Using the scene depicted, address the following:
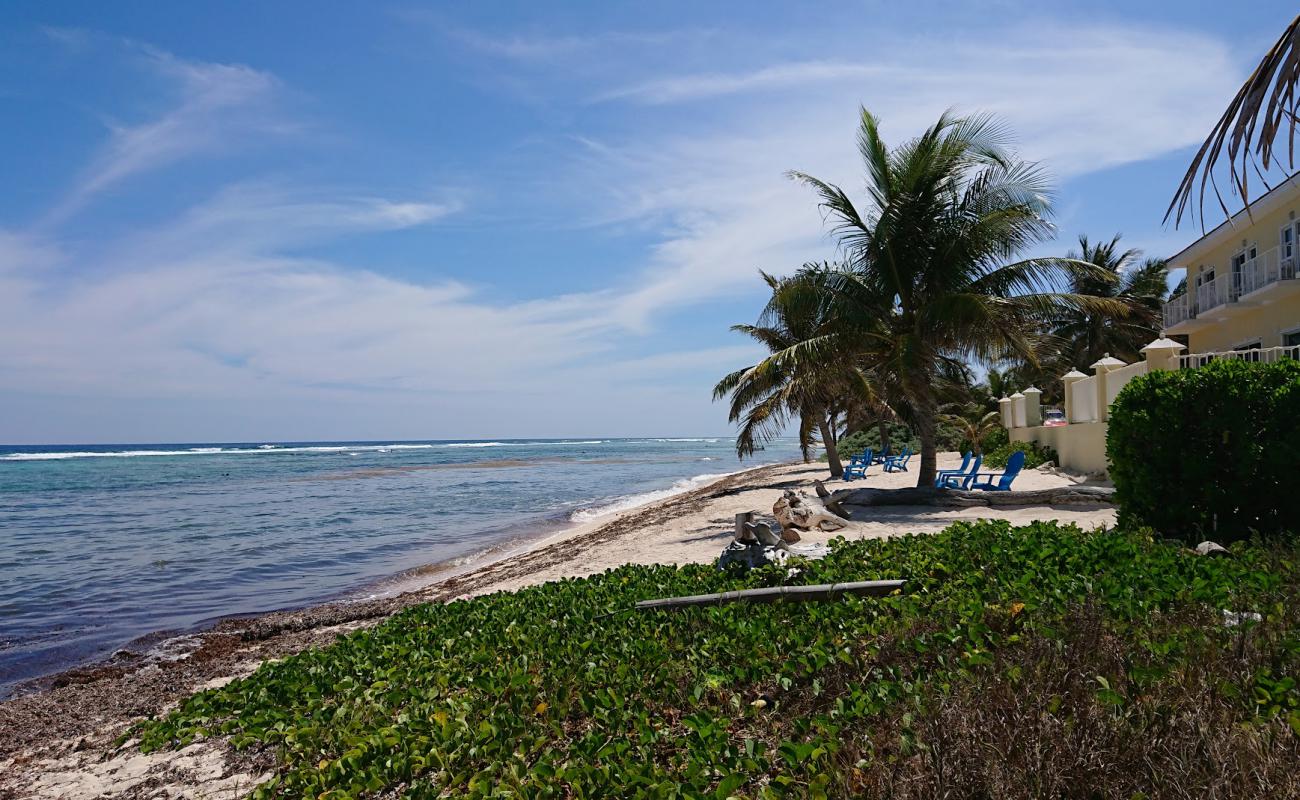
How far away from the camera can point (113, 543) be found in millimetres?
18344

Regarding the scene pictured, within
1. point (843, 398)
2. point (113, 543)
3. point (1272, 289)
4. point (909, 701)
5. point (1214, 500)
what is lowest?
point (113, 543)

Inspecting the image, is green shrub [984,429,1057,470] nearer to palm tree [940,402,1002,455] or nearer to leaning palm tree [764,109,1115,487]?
palm tree [940,402,1002,455]

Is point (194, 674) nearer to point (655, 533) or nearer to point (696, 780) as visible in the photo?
point (696, 780)

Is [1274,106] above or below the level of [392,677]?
above

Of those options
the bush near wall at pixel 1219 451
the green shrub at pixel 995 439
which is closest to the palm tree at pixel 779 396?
the green shrub at pixel 995 439

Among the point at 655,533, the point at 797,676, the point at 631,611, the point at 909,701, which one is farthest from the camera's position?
the point at 655,533

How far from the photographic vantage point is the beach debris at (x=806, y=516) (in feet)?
38.8

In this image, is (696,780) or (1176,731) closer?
(1176,731)

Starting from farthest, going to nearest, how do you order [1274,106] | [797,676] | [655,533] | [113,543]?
[113,543]
[655,533]
[797,676]
[1274,106]

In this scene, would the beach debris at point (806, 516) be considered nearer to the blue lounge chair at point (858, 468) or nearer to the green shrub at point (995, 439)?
the blue lounge chair at point (858, 468)

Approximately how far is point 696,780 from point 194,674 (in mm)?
6651

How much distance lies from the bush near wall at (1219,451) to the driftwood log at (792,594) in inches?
133

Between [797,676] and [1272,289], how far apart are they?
70.9 feet

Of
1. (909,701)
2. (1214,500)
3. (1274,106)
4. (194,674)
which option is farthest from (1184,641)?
(194,674)
